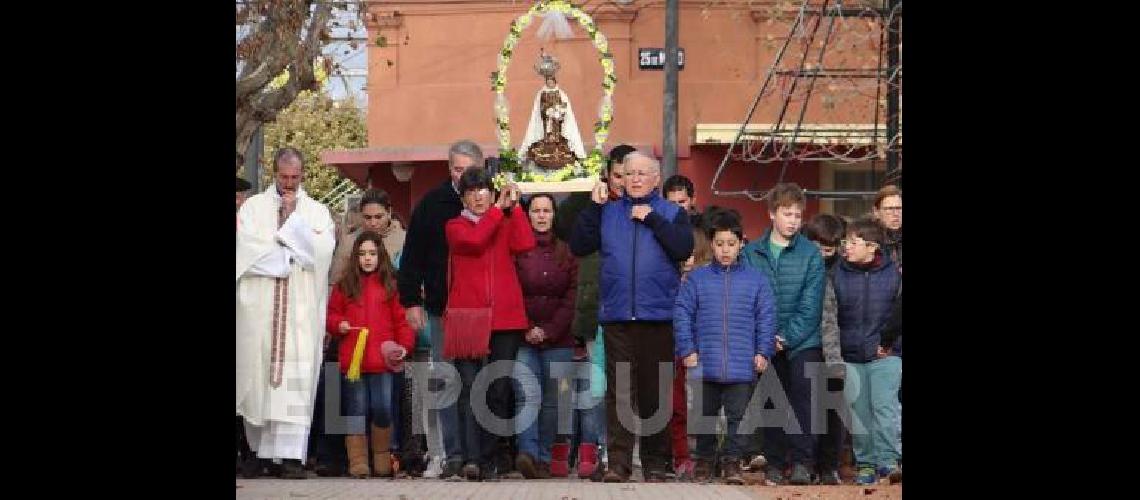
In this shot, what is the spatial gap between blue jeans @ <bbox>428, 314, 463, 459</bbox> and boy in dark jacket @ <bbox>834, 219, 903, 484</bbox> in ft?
7.51

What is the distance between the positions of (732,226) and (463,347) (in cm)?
171

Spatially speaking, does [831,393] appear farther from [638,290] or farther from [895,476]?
[638,290]

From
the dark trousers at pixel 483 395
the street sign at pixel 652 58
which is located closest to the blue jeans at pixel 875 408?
the dark trousers at pixel 483 395

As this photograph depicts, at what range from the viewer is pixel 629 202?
12375 millimetres

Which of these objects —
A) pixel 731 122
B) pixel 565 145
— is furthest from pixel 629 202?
pixel 731 122

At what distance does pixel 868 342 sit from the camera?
1245 cm

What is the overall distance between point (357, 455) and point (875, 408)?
3.08 metres

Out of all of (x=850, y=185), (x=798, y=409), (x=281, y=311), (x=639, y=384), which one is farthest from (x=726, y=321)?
(x=850, y=185)

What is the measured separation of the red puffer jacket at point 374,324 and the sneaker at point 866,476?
2.77 metres

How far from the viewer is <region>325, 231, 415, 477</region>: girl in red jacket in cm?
1292

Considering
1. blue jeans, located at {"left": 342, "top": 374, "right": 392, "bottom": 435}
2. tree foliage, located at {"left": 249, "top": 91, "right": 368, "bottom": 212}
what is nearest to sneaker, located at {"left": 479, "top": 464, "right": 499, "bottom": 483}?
blue jeans, located at {"left": 342, "top": 374, "right": 392, "bottom": 435}

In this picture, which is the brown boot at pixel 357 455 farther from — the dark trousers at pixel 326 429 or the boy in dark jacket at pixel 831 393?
the boy in dark jacket at pixel 831 393

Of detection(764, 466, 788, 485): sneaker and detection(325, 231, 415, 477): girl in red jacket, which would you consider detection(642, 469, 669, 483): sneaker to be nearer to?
detection(764, 466, 788, 485): sneaker
